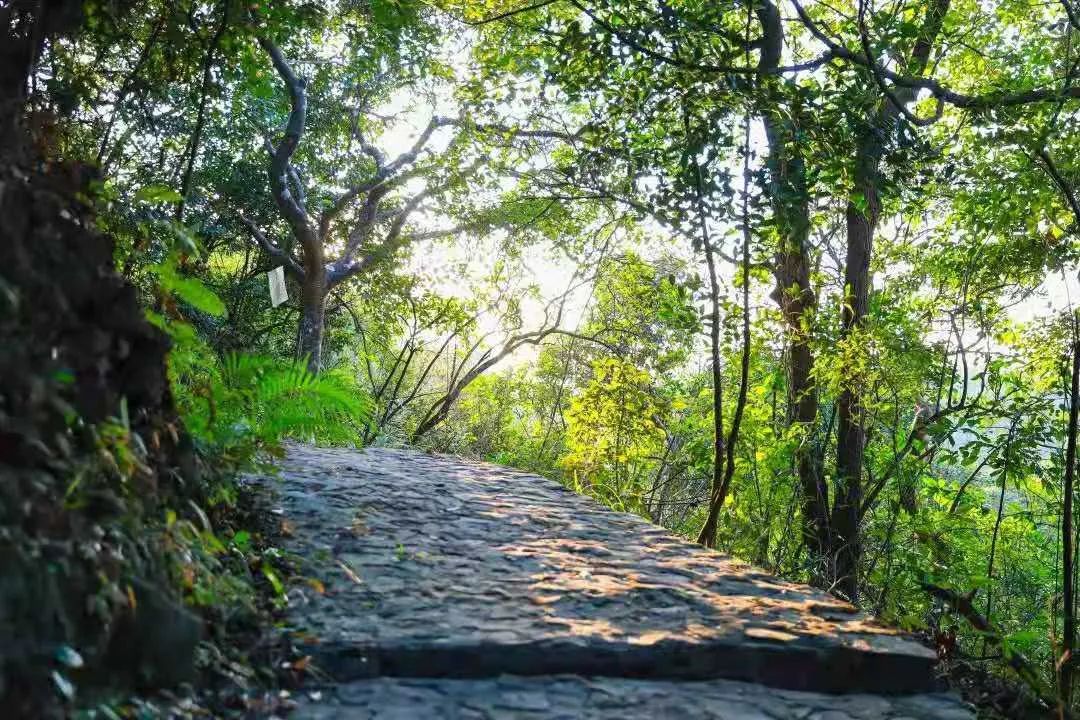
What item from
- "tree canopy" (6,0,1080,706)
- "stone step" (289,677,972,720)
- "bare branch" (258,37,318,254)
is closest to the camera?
"stone step" (289,677,972,720)

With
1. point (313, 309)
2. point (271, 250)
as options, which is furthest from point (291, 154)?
point (313, 309)

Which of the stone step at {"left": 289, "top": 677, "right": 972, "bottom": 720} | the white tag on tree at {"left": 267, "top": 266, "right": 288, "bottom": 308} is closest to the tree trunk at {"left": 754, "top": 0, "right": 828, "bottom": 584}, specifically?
the stone step at {"left": 289, "top": 677, "right": 972, "bottom": 720}

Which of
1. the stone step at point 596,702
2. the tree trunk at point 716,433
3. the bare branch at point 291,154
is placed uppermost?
the bare branch at point 291,154

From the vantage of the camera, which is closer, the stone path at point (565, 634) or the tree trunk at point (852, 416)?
the stone path at point (565, 634)

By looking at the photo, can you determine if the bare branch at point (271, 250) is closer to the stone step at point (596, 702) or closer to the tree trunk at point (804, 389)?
the tree trunk at point (804, 389)

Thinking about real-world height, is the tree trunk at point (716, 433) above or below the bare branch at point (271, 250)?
below

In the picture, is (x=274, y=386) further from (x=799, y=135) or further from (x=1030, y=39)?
(x=1030, y=39)

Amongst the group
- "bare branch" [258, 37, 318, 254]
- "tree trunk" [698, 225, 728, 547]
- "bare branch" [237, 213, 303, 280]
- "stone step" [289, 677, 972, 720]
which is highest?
"bare branch" [258, 37, 318, 254]

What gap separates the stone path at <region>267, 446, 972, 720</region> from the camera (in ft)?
8.59

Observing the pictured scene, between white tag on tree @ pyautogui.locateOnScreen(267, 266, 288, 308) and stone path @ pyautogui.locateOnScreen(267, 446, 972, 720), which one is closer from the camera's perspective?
stone path @ pyautogui.locateOnScreen(267, 446, 972, 720)

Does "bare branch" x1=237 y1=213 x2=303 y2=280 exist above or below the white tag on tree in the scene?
above

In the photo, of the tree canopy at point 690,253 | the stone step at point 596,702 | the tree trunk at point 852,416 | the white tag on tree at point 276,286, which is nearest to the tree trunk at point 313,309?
the tree canopy at point 690,253

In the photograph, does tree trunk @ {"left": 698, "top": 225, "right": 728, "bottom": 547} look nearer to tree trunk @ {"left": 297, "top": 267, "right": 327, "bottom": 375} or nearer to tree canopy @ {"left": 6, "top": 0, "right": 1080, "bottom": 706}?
tree canopy @ {"left": 6, "top": 0, "right": 1080, "bottom": 706}

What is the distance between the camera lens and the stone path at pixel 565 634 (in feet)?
8.59
